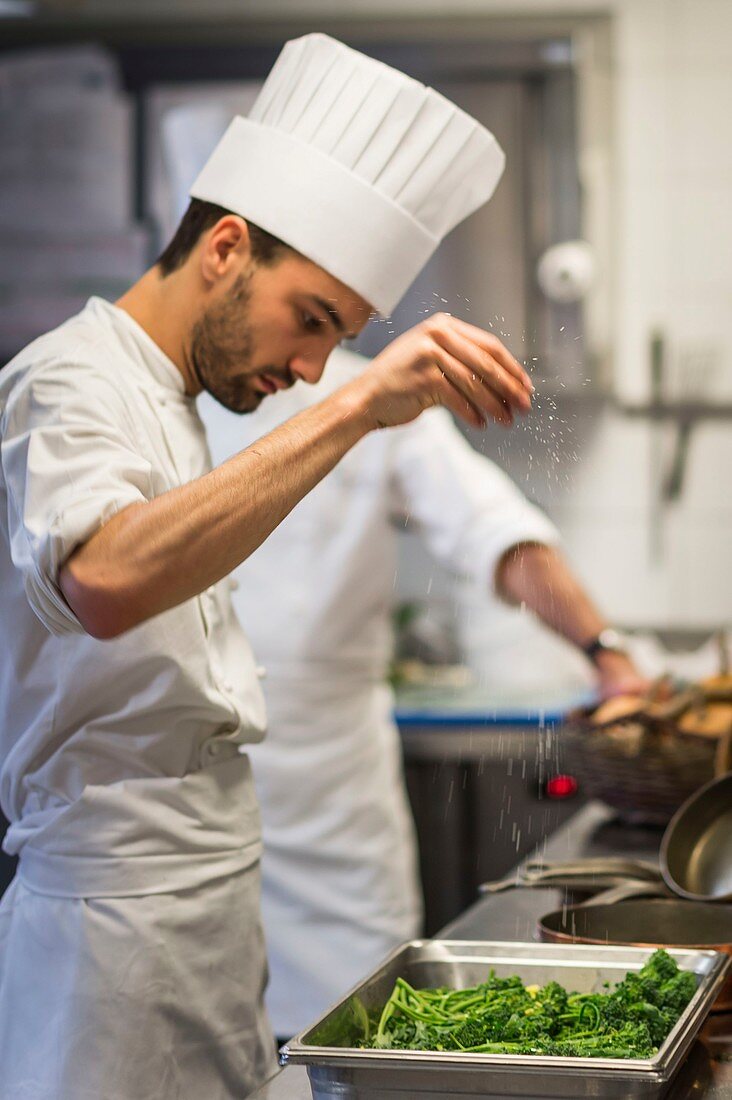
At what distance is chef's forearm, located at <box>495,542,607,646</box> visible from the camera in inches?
90.2

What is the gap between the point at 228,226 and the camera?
1361 mm

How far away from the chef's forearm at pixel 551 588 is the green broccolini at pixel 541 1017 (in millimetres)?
1159

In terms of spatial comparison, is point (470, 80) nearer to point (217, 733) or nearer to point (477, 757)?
point (477, 757)

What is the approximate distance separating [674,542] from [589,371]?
1.72 feet

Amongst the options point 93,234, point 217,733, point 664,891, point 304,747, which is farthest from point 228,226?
point 93,234

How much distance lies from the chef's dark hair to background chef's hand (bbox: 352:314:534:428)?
25cm

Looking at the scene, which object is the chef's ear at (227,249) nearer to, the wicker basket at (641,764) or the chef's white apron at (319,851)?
the wicker basket at (641,764)

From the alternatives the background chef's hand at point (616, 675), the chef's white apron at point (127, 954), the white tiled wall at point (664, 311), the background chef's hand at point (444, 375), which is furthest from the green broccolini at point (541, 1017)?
the white tiled wall at point (664, 311)

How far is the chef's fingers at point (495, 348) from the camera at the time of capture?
1.17 meters

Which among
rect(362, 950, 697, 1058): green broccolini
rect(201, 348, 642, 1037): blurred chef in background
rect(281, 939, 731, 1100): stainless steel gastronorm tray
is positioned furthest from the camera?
rect(201, 348, 642, 1037): blurred chef in background

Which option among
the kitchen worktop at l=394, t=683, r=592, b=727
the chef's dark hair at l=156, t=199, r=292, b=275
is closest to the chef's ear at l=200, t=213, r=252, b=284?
the chef's dark hair at l=156, t=199, r=292, b=275

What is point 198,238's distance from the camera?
142 cm

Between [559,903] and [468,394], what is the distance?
0.74m

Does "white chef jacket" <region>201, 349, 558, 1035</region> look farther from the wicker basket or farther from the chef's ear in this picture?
the chef's ear
